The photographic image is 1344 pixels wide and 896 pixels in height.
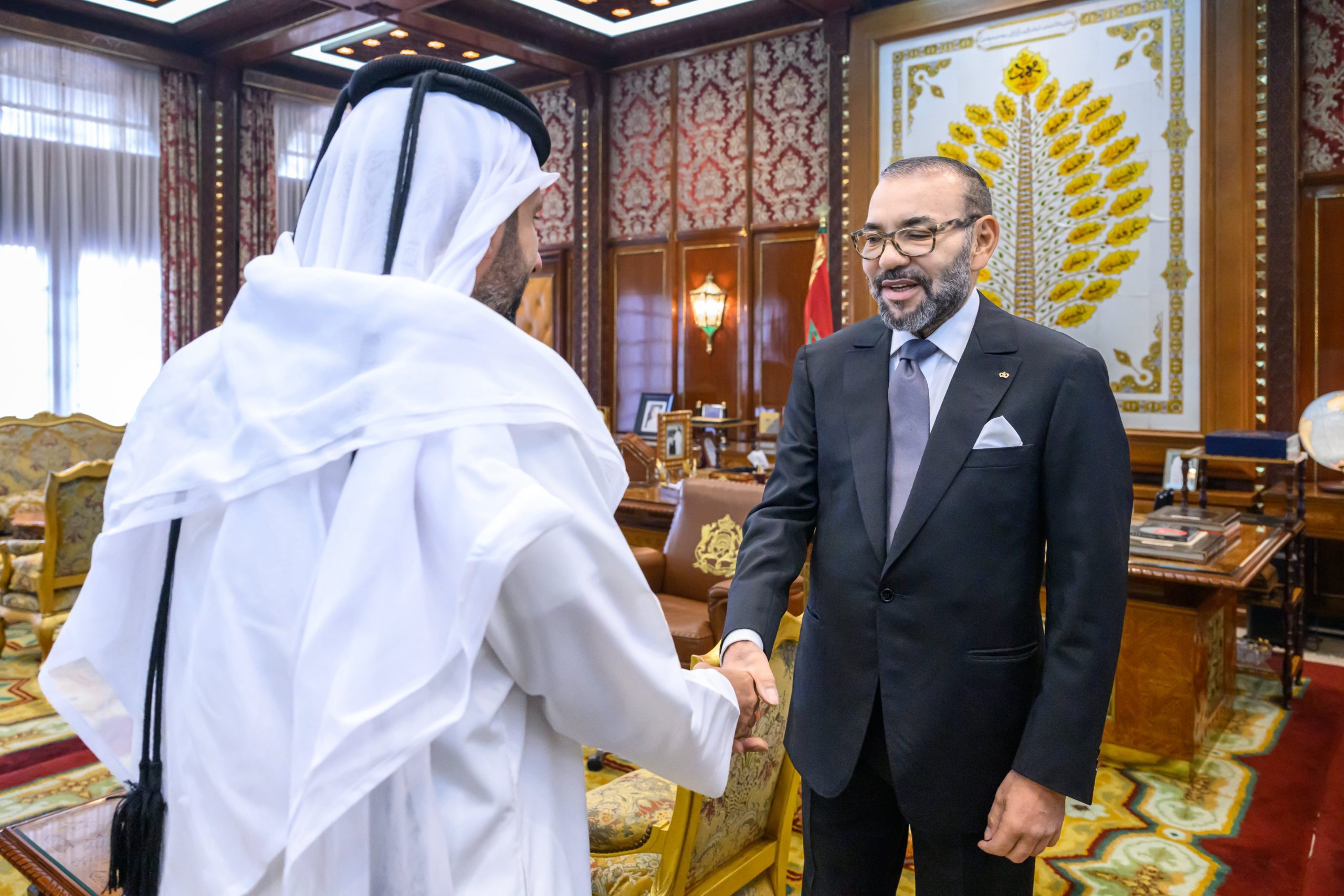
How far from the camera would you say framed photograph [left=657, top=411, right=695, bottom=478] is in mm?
5820

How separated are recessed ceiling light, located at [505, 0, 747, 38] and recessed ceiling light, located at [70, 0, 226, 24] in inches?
5.2

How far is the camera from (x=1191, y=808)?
325 centimetres

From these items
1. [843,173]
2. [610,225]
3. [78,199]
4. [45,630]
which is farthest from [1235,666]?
[78,199]

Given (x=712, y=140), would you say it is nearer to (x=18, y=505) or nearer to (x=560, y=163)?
(x=560, y=163)

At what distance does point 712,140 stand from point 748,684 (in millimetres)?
7499

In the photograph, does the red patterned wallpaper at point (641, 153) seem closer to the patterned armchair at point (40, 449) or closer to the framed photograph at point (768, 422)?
the framed photograph at point (768, 422)

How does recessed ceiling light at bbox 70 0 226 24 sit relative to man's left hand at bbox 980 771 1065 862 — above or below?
above

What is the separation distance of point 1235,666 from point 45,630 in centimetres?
539

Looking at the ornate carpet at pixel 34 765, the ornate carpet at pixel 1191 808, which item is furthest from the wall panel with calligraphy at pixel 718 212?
the ornate carpet at pixel 34 765

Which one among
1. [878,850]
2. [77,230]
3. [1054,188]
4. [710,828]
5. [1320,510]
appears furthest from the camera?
[77,230]

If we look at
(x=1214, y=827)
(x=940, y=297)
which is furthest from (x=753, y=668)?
(x=1214, y=827)

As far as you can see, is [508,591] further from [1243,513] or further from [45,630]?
[1243,513]

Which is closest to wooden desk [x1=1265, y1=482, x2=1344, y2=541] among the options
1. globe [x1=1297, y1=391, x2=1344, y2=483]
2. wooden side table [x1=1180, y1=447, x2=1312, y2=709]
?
wooden side table [x1=1180, y1=447, x2=1312, y2=709]

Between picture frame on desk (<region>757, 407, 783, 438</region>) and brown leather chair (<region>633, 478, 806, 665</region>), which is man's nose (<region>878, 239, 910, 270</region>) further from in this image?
picture frame on desk (<region>757, 407, 783, 438</region>)
